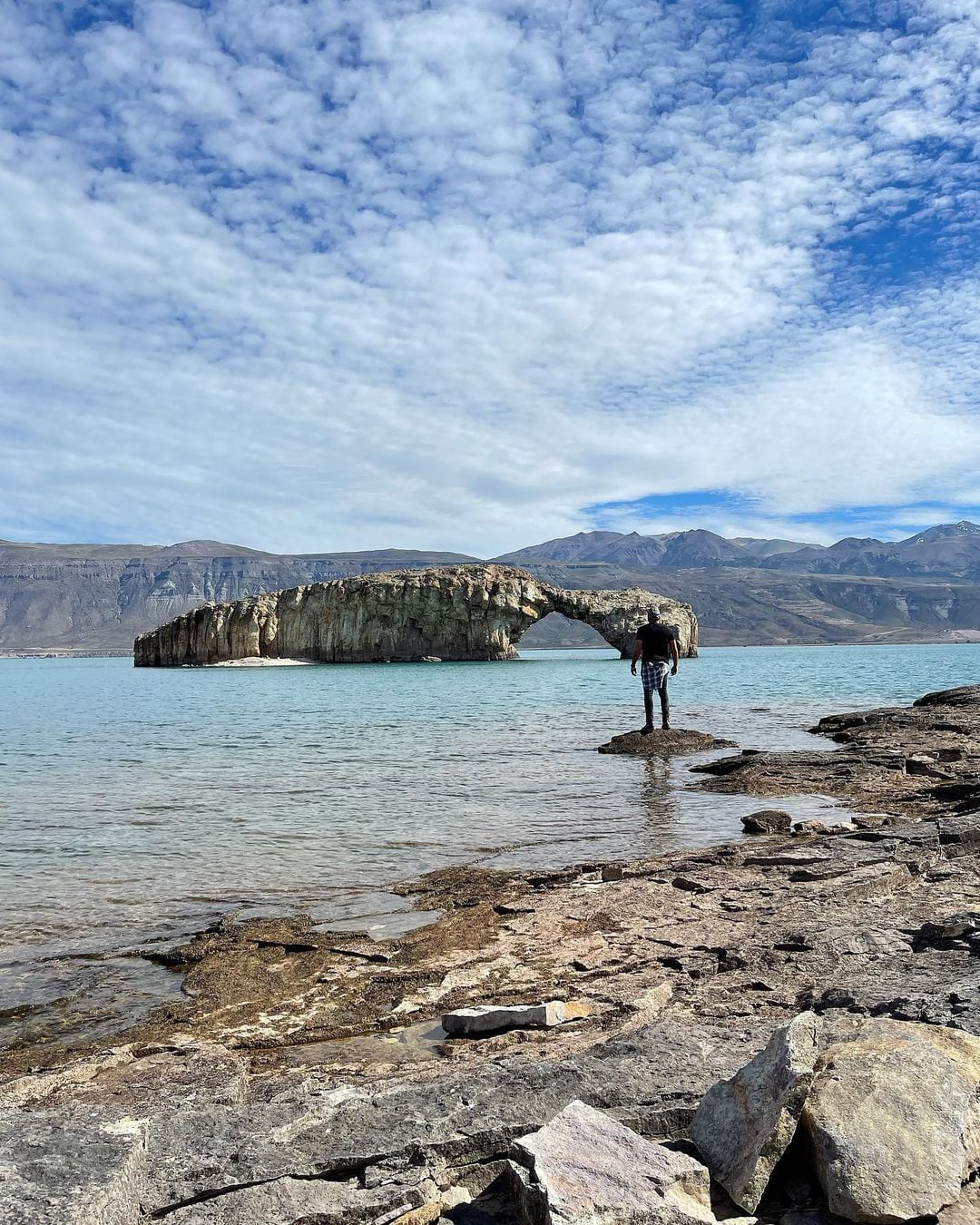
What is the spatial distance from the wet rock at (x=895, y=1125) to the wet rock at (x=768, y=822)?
714 cm

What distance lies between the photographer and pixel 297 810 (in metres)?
12.1

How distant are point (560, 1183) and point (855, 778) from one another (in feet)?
40.7

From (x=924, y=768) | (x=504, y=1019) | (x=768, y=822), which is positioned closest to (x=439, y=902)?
(x=504, y=1019)

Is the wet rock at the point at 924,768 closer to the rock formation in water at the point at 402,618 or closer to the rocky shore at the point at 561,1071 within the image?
the rocky shore at the point at 561,1071

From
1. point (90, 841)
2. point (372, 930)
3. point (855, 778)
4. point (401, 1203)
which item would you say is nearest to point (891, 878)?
point (372, 930)

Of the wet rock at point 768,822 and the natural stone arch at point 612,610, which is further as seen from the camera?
the natural stone arch at point 612,610

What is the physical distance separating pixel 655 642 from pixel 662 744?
83.6 inches

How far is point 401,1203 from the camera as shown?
105 inches

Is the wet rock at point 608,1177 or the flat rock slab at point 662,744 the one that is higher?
the wet rock at point 608,1177

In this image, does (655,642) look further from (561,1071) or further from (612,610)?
(612,610)

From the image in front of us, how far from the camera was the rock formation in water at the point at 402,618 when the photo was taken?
310 feet

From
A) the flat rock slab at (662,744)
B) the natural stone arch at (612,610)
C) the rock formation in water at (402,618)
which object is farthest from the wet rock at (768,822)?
the natural stone arch at (612,610)

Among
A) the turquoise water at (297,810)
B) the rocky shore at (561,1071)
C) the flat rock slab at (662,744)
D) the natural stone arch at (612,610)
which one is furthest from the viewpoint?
the natural stone arch at (612,610)

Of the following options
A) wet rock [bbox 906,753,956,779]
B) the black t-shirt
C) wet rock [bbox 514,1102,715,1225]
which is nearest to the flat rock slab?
the black t-shirt
